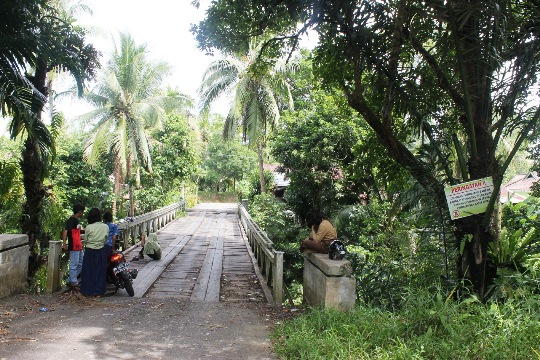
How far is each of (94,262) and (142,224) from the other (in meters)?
9.54

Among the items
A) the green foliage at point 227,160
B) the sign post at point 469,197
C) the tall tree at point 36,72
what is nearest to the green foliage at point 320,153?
the tall tree at point 36,72

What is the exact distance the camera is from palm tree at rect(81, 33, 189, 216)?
75.5 feet

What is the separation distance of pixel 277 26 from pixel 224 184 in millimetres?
57054

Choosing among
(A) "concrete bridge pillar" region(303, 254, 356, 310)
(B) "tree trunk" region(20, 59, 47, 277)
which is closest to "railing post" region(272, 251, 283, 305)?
(A) "concrete bridge pillar" region(303, 254, 356, 310)

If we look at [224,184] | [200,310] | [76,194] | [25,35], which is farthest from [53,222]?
[224,184]

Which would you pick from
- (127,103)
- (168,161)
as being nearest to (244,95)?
(127,103)

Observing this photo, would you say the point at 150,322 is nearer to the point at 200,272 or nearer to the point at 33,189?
the point at 33,189

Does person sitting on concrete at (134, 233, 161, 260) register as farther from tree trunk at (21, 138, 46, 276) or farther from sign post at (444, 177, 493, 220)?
sign post at (444, 177, 493, 220)

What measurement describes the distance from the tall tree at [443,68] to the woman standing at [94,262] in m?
3.84

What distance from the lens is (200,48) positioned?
8.17m

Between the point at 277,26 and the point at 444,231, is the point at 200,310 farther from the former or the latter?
the point at 277,26

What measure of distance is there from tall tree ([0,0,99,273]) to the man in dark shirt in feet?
5.05

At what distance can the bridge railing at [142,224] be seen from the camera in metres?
12.3

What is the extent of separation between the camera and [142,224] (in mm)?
16328
